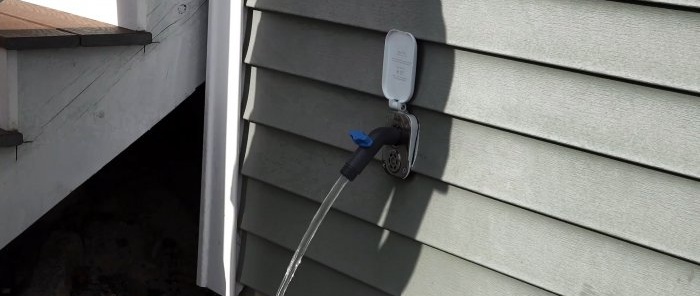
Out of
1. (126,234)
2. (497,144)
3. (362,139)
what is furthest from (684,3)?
(126,234)

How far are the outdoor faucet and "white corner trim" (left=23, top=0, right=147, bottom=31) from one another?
0.76 m

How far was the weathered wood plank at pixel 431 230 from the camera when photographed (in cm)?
154

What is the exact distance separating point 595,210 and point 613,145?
0.41ft

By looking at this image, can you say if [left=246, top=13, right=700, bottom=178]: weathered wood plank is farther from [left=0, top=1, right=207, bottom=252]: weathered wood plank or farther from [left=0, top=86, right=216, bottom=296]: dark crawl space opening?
[left=0, top=86, right=216, bottom=296]: dark crawl space opening

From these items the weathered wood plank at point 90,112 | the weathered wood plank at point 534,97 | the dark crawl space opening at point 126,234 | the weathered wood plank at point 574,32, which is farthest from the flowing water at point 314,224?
the dark crawl space opening at point 126,234

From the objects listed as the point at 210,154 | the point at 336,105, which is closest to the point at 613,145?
the point at 336,105

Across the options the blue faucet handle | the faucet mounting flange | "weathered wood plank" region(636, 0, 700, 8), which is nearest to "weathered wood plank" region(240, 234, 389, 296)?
the faucet mounting flange

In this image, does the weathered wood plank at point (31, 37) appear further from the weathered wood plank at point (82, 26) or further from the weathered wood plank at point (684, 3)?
the weathered wood plank at point (684, 3)

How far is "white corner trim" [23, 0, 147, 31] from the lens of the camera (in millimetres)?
2232

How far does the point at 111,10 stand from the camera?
231 centimetres

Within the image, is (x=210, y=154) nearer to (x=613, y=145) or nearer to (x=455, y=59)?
(x=455, y=59)

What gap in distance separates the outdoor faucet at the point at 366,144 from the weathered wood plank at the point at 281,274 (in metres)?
0.37

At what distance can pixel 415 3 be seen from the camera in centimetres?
183

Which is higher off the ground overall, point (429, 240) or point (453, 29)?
point (453, 29)
